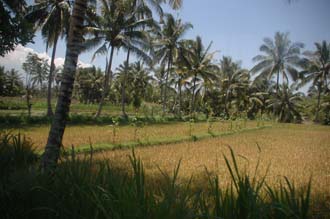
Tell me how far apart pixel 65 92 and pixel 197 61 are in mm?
23939

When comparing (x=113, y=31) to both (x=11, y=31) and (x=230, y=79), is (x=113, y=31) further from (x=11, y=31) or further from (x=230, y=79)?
(x=230, y=79)

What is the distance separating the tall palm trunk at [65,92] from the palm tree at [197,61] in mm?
22516

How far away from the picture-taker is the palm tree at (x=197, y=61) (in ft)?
88.1

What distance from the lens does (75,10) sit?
170 inches

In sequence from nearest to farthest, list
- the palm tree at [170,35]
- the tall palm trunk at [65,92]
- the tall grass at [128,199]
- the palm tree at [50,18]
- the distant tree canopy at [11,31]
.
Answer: the tall grass at [128,199]
the tall palm trunk at [65,92]
the distant tree canopy at [11,31]
the palm tree at [50,18]
the palm tree at [170,35]

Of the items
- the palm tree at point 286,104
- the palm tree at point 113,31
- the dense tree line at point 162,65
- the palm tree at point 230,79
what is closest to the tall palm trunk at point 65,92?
the dense tree line at point 162,65

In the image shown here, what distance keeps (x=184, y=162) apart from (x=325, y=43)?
32414 millimetres

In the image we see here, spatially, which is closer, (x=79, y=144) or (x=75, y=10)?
(x=75, y=10)

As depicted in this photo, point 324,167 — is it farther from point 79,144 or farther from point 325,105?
point 325,105

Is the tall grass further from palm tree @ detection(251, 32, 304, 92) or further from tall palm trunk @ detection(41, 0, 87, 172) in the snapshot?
palm tree @ detection(251, 32, 304, 92)

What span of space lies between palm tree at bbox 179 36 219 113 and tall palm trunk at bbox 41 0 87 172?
22.5 m

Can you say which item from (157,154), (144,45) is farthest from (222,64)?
(157,154)

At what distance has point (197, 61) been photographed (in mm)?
27156

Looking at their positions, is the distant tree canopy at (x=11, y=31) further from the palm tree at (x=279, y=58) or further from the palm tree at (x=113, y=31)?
the palm tree at (x=279, y=58)
